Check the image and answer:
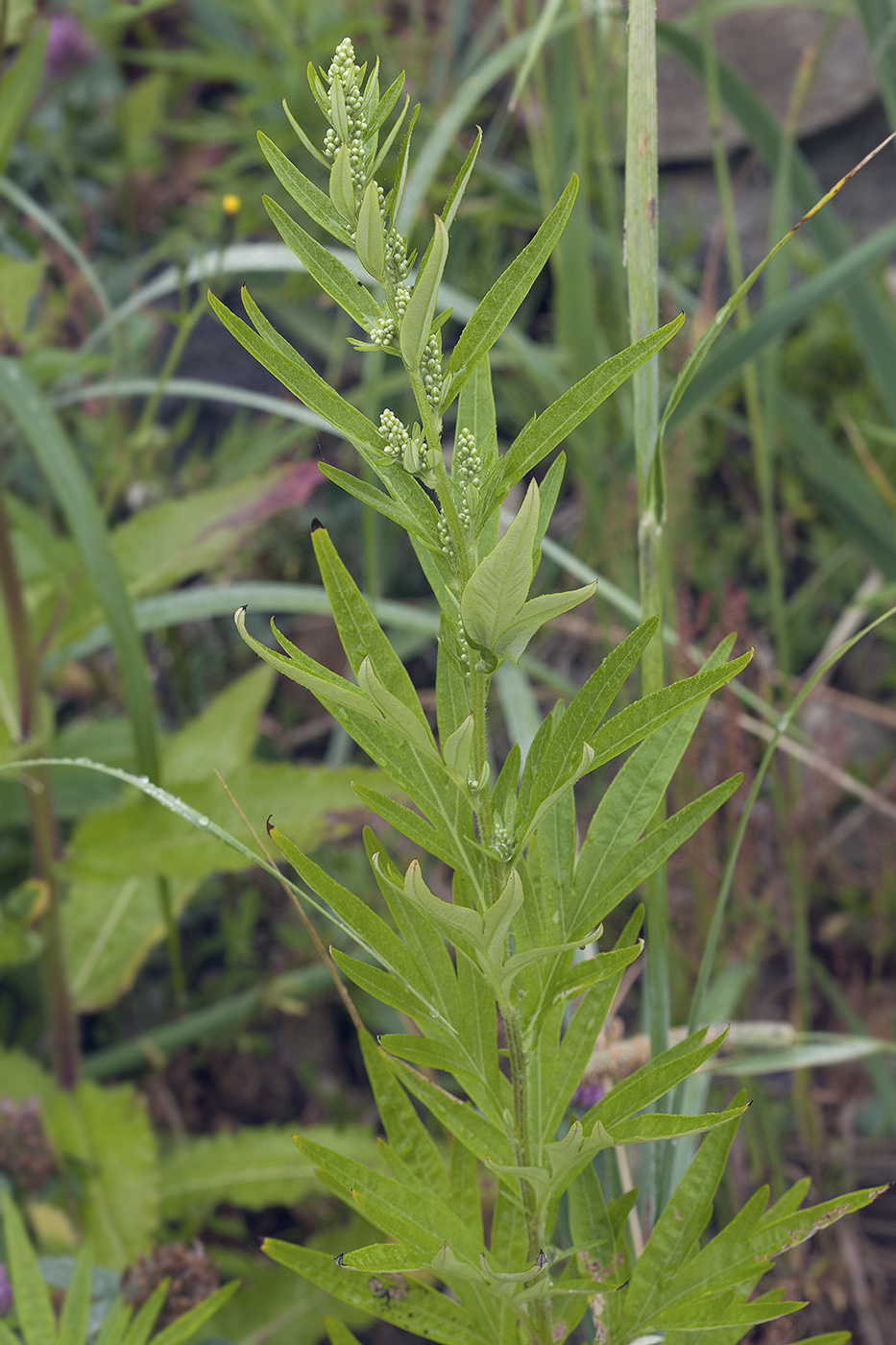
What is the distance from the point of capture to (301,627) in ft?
5.44

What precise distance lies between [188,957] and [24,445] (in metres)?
0.77

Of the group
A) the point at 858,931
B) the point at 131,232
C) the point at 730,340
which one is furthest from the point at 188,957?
the point at 131,232

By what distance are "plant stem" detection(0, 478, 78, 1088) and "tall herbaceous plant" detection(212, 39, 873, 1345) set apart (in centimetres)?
56

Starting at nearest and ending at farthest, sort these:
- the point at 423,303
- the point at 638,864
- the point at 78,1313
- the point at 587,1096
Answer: the point at 423,303
the point at 638,864
the point at 78,1313
the point at 587,1096

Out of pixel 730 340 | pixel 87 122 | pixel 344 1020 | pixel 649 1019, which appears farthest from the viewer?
pixel 87 122

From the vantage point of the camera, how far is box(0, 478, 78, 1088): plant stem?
966 mm

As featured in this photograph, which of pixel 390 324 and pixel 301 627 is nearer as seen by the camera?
pixel 390 324

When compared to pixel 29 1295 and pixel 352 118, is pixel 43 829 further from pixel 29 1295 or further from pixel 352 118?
pixel 352 118

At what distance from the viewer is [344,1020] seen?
4.42 ft

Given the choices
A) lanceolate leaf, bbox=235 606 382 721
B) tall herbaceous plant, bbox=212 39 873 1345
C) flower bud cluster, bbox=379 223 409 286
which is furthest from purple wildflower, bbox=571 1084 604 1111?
flower bud cluster, bbox=379 223 409 286

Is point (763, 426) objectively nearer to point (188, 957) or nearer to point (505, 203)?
point (505, 203)

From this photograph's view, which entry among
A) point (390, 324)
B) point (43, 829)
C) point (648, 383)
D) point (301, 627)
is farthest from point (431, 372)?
point (301, 627)

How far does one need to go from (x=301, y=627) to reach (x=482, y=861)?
124cm

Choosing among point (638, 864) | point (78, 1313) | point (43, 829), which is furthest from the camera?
point (43, 829)
